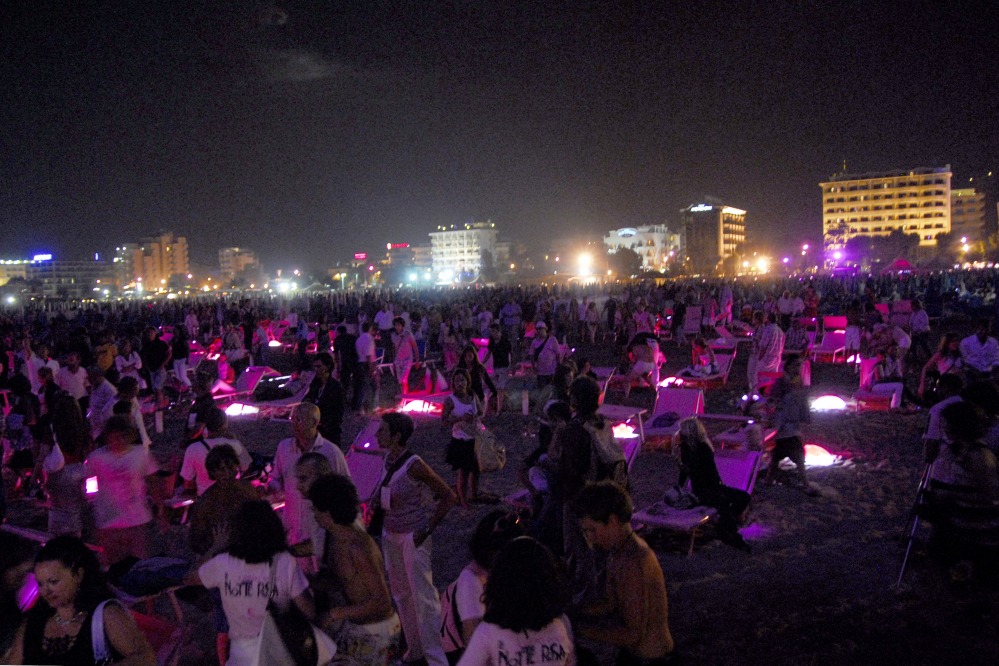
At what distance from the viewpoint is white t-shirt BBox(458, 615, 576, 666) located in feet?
7.63

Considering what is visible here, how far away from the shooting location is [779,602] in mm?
4844

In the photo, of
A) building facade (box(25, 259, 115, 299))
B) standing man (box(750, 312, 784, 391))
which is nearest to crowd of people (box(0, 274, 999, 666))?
standing man (box(750, 312, 784, 391))

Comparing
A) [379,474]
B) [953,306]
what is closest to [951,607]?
[379,474]

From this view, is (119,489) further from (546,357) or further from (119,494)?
(546,357)

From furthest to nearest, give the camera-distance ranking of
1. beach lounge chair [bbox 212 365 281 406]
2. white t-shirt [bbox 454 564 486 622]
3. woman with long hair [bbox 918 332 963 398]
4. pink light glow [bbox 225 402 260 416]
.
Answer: beach lounge chair [bbox 212 365 281 406]
pink light glow [bbox 225 402 260 416]
woman with long hair [bbox 918 332 963 398]
white t-shirt [bbox 454 564 486 622]

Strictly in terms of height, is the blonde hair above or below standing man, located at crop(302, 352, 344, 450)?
below

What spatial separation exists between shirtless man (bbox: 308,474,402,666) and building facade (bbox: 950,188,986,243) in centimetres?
15892

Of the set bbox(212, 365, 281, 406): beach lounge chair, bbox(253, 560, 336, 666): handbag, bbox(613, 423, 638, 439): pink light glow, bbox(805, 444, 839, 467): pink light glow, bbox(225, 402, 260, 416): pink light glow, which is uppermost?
bbox(253, 560, 336, 666): handbag

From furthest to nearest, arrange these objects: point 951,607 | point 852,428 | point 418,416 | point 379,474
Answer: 1. point 418,416
2. point 852,428
3. point 379,474
4. point 951,607

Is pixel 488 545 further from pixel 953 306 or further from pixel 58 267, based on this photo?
pixel 58 267

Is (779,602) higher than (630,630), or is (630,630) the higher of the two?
(630,630)

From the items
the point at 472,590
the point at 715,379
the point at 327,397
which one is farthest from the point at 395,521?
the point at 715,379

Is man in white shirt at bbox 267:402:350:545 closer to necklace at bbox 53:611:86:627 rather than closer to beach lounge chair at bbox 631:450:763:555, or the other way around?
necklace at bbox 53:611:86:627

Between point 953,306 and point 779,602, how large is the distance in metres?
26.4
